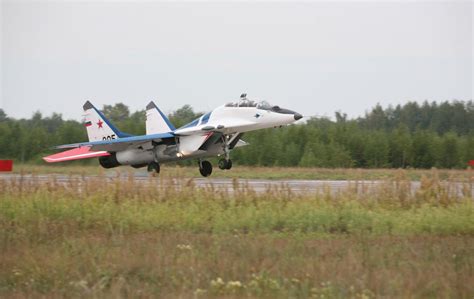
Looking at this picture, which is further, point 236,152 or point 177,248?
point 236,152

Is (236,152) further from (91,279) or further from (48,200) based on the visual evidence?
(91,279)

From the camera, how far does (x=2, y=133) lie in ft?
119

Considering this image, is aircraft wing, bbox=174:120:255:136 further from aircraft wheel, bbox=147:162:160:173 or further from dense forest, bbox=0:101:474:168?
dense forest, bbox=0:101:474:168

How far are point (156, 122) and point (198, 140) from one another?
3.33 meters

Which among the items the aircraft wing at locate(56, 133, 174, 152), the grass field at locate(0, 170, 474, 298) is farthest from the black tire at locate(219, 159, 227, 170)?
the grass field at locate(0, 170, 474, 298)

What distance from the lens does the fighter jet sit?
2270cm

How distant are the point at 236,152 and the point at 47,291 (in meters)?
30.0

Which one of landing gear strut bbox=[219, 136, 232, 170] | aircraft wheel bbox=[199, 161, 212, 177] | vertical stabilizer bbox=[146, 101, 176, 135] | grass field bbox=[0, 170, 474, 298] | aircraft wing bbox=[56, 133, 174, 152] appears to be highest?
vertical stabilizer bbox=[146, 101, 176, 135]

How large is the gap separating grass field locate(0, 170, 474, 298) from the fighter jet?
8.44m

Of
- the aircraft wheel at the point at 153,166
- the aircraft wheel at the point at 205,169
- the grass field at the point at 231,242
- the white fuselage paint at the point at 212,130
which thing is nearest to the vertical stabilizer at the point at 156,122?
the white fuselage paint at the point at 212,130

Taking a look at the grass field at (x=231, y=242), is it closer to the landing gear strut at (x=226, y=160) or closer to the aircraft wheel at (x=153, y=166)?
the landing gear strut at (x=226, y=160)

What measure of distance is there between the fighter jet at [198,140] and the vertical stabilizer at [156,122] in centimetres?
4

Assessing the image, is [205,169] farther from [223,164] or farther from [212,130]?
[212,130]

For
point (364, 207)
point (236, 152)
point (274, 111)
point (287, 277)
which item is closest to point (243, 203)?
point (364, 207)
